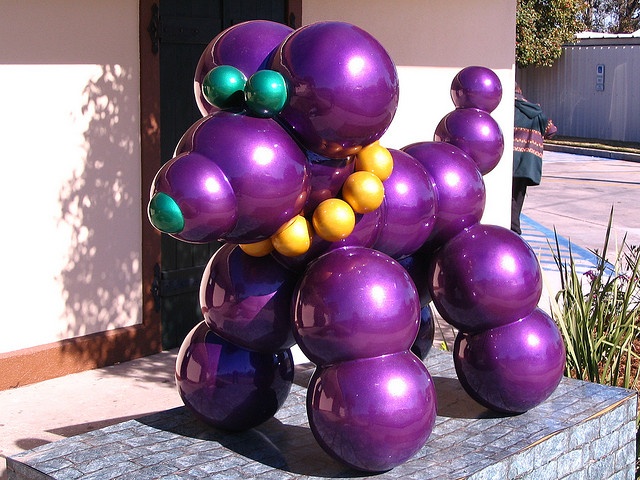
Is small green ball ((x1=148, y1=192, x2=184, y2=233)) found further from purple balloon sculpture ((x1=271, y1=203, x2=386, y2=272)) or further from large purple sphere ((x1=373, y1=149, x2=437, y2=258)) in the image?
large purple sphere ((x1=373, y1=149, x2=437, y2=258))

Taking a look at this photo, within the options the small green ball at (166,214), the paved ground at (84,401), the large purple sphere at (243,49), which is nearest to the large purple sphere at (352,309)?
the small green ball at (166,214)

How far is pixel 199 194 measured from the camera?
2869 mm

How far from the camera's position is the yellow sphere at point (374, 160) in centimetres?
334

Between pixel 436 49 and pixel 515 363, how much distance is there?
15.8 ft

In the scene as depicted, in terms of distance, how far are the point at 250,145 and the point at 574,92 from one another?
23047 mm

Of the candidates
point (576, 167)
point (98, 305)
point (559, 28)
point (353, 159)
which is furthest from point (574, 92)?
point (353, 159)

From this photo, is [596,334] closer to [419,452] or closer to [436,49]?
[419,452]

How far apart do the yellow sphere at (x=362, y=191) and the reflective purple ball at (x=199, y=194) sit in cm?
47

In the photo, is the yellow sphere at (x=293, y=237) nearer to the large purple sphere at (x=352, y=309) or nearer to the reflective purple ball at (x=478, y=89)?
the large purple sphere at (x=352, y=309)

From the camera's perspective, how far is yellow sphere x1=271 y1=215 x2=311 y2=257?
3.19 meters

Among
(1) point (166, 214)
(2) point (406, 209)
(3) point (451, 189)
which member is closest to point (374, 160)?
(2) point (406, 209)

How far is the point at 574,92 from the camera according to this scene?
24688 millimetres

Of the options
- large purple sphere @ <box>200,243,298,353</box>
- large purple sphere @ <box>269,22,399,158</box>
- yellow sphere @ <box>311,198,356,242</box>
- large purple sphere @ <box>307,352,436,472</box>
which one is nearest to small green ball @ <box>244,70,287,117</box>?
large purple sphere @ <box>269,22,399,158</box>

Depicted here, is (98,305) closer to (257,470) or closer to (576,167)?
(257,470)
